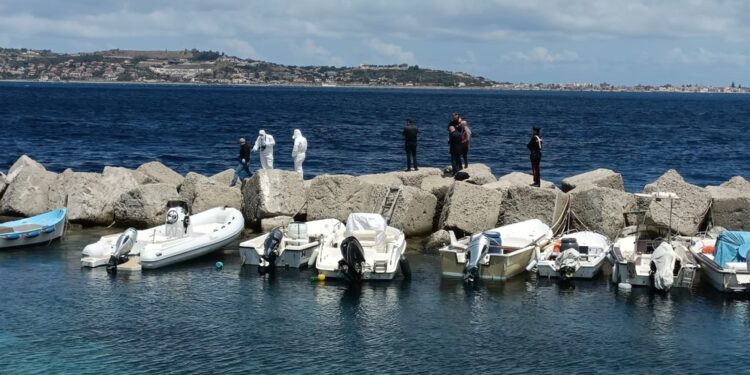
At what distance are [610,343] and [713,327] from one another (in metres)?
2.34

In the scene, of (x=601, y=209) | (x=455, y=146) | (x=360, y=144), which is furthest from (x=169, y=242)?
(x=360, y=144)

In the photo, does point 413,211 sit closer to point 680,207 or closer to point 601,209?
point 601,209

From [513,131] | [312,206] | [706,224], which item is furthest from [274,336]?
[513,131]

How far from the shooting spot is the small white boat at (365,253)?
19641mm

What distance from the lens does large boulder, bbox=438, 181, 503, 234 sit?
23.0 meters

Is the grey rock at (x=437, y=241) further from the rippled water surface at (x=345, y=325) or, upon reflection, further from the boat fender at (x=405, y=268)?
the boat fender at (x=405, y=268)

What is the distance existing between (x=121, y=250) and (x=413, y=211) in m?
7.57

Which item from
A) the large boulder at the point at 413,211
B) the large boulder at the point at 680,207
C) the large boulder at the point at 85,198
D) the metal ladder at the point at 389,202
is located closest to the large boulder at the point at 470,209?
the large boulder at the point at 413,211

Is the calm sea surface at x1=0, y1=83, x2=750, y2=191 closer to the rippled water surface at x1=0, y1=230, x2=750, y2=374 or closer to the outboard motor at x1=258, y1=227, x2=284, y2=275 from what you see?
the rippled water surface at x1=0, y1=230, x2=750, y2=374

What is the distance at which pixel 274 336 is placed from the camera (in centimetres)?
1609

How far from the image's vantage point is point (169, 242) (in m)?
21.5

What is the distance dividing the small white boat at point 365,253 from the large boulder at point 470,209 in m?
1.61

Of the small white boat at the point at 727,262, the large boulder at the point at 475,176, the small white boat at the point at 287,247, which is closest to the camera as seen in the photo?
the small white boat at the point at 727,262

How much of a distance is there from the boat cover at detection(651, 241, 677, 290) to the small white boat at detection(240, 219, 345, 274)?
291 inches
